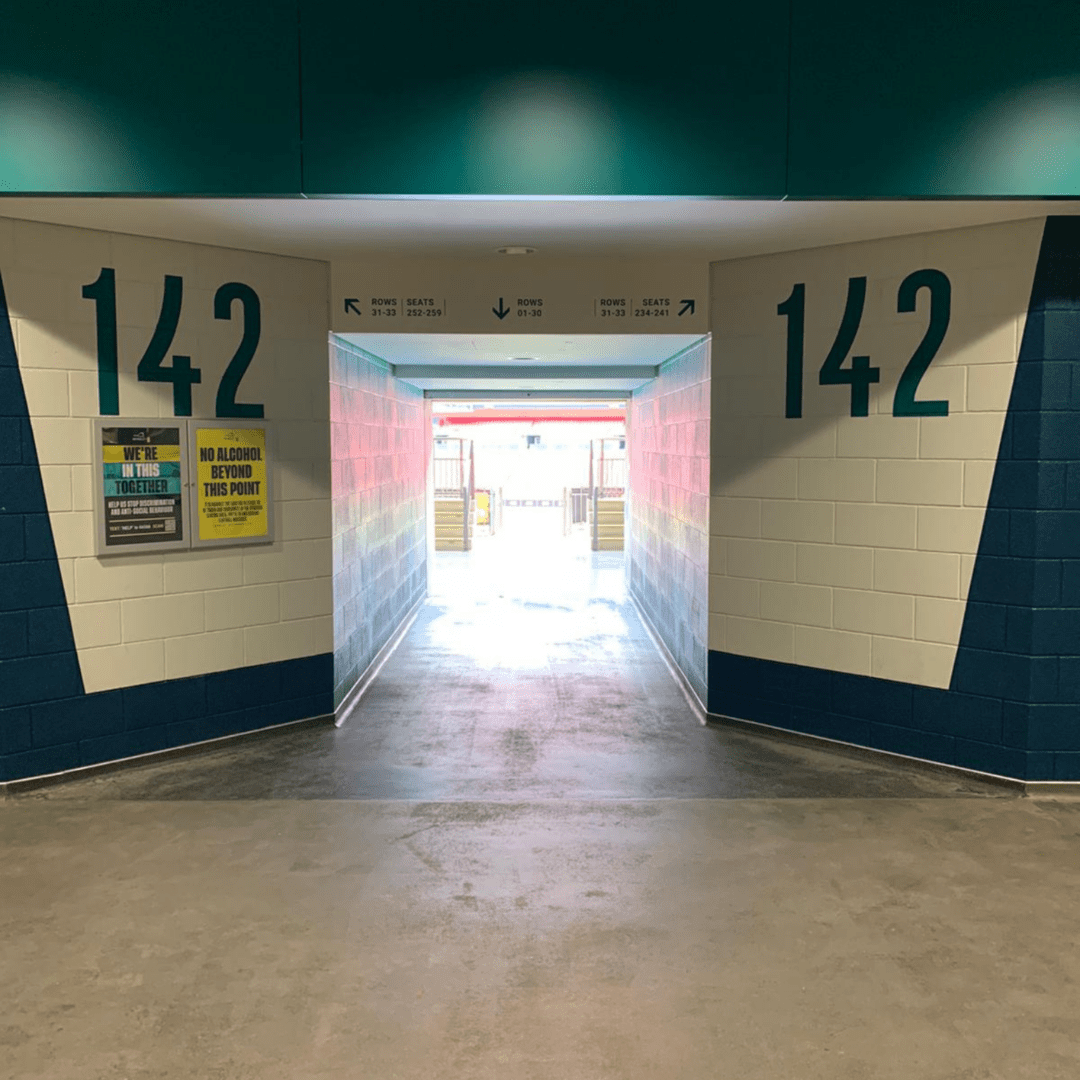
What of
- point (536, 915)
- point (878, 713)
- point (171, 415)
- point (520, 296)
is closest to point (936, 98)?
point (520, 296)

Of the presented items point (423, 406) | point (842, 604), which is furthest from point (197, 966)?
point (423, 406)

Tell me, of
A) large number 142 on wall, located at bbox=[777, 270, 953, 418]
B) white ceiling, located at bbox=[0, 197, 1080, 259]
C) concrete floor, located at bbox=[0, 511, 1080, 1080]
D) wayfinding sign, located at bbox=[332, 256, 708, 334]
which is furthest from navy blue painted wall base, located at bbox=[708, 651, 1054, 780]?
white ceiling, located at bbox=[0, 197, 1080, 259]

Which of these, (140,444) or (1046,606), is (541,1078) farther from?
(140,444)

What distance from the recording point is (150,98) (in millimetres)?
4574

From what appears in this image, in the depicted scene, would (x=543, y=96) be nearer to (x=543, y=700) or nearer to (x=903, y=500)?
(x=903, y=500)

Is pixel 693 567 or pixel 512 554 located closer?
pixel 693 567

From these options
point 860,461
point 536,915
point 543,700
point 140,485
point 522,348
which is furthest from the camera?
point 522,348

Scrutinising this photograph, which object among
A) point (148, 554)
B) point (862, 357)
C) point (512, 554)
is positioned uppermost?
point (862, 357)

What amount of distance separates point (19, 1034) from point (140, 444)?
3.20 meters

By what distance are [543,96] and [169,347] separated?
8.10 ft

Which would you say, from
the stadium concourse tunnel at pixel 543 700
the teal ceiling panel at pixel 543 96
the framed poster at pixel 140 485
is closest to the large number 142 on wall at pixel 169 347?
the stadium concourse tunnel at pixel 543 700

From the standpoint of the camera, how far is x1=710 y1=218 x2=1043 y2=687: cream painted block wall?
5.27m

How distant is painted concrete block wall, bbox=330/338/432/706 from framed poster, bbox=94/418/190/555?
3.46 feet

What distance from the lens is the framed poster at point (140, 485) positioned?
212 inches
